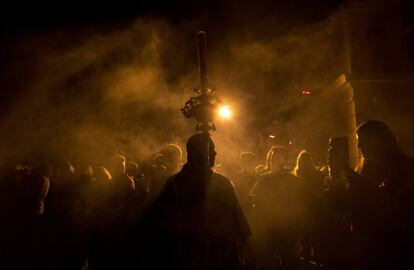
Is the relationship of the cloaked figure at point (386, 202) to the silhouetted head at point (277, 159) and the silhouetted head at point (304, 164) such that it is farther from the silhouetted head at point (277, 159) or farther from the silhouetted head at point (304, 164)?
the silhouetted head at point (277, 159)

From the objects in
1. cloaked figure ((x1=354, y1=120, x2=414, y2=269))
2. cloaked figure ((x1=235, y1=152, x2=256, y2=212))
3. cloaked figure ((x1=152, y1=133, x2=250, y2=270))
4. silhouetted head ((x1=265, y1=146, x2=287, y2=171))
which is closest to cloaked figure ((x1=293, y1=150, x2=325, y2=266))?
silhouetted head ((x1=265, y1=146, x2=287, y2=171))

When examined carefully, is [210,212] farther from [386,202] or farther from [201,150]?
[386,202]

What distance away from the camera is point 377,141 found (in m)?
3.79

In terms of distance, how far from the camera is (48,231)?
236 inches

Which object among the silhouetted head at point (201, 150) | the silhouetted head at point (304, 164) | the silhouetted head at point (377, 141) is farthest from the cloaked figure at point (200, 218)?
the silhouetted head at point (304, 164)

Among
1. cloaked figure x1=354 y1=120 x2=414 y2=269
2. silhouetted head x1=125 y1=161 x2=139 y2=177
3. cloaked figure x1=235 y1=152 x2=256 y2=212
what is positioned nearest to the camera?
cloaked figure x1=354 y1=120 x2=414 y2=269

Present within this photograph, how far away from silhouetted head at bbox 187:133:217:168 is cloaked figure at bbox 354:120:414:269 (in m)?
1.55

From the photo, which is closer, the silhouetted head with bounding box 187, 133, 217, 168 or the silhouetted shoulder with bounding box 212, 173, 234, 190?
the silhouetted head with bounding box 187, 133, 217, 168

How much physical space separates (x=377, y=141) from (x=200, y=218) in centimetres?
186

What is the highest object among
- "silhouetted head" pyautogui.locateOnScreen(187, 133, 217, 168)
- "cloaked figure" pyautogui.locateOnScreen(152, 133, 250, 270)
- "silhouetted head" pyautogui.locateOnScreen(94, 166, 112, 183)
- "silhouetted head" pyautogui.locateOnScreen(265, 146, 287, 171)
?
"silhouetted head" pyautogui.locateOnScreen(265, 146, 287, 171)

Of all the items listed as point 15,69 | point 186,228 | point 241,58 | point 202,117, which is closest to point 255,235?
point 186,228

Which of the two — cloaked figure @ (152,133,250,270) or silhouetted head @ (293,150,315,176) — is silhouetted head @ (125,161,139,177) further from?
cloaked figure @ (152,133,250,270)

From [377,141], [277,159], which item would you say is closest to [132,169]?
[277,159]

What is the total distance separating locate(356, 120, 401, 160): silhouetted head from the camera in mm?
3752
